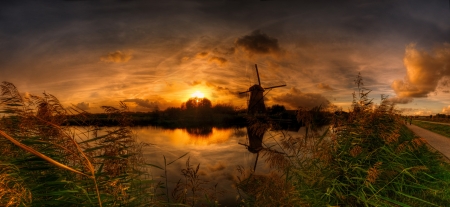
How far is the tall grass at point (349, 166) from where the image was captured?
4977mm

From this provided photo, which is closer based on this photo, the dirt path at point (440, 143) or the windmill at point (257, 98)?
the dirt path at point (440, 143)

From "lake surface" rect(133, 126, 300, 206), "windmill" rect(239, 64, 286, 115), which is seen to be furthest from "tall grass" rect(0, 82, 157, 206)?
"windmill" rect(239, 64, 286, 115)

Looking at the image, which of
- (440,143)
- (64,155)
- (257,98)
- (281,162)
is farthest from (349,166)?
(257,98)

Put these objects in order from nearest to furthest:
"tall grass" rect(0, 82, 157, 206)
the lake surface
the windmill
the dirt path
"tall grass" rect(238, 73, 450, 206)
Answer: "tall grass" rect(0, 82, 157, 206) < "tall grass" rect(238, 73, 450, 206) < the lake surface < the dirt path < the windmill

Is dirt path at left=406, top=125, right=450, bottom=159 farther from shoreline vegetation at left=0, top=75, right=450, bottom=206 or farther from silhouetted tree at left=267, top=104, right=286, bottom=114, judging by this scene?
silhouetted tree at left=267, top=104, right=286, bottom=114

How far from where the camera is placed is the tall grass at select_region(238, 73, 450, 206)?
498 centimetres

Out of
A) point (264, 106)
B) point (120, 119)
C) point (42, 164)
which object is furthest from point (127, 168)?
point (264, 106)

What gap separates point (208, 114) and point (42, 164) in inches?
2393

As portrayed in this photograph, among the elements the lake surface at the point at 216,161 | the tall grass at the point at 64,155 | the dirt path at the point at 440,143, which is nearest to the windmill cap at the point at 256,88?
the lake surface at the point at 216,161

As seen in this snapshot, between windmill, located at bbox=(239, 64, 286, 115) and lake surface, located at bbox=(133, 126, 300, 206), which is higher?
windmill, located at bbox=(239, 64, 286, 115)

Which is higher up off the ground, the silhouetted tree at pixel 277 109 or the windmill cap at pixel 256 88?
the windmill cap at pixel 256 88

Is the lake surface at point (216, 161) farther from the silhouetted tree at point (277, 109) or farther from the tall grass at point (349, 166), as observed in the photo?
the silhouetted tree at point (277, 109)

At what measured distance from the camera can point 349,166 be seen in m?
5.14

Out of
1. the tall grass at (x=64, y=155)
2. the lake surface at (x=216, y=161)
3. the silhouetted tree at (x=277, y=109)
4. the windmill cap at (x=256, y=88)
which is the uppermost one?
the windmill cap at (x=256, y=88)
